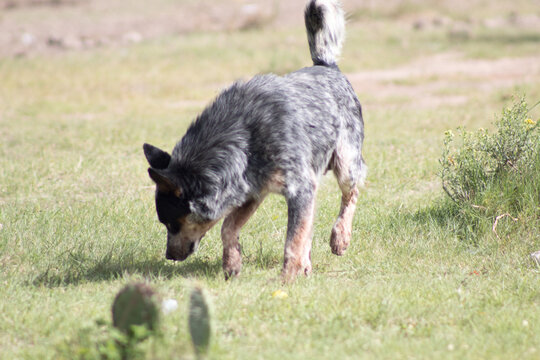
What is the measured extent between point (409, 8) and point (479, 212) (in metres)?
17.7

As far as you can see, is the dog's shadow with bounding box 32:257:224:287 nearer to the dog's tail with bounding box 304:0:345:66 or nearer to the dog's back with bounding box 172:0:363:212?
the dog's back with bounding box 172:0:363:212

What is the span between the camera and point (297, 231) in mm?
4879

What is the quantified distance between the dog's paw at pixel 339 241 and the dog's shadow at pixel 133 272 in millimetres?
961

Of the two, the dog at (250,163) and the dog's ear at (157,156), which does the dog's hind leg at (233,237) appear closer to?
the dog at (250,163)

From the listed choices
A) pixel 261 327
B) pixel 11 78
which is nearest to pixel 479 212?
pixel 261 327

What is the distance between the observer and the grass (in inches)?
147

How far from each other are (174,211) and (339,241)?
1.51 meters

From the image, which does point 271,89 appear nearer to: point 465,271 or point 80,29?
point 465,271

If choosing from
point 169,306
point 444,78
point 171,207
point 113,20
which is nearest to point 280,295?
point 169,306

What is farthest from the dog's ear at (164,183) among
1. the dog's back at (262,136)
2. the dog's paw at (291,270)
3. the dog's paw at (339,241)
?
the dog's paw at (339,241)

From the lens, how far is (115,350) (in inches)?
128

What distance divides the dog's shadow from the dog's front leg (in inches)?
21.6

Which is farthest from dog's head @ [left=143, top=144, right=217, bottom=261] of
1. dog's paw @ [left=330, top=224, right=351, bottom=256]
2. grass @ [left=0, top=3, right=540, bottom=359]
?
dog's paw @ [left=330, top=224, right=351, bottom=256]

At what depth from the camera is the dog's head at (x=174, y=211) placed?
14.7 ft
